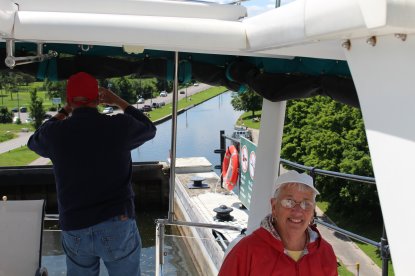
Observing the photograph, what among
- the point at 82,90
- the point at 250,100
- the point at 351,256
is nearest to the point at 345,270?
the point at 351,256

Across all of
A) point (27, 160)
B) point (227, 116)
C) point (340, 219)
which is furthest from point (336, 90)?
point (227, 116)

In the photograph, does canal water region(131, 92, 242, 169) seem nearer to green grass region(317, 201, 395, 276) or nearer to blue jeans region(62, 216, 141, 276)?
green grass region(317, 201, 395, 276)

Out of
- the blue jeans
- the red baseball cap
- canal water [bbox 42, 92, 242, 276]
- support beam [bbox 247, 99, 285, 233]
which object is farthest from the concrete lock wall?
the red baseball cap

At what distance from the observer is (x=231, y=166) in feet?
43.0

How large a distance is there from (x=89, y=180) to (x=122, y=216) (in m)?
0.24

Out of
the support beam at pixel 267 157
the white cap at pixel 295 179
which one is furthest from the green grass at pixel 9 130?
the white cap at pixel 295 179

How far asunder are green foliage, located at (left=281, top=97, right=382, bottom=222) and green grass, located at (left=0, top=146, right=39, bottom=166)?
1664cm

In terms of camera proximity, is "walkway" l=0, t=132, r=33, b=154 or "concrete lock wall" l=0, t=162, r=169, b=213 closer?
"concrete lock wall" l=0, t=162, r=169, b=213

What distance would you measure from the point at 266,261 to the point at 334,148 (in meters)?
17.9

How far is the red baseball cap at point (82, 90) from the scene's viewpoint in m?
Answer: 2.23

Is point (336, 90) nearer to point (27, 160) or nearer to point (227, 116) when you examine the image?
point (27, 160)

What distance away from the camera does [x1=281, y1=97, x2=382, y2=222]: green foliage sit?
18.2m

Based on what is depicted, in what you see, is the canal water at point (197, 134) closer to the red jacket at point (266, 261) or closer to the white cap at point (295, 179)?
the white cap at point (295, 179)

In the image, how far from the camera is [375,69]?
3.74 feet
